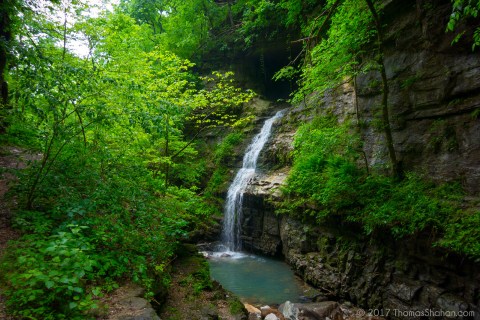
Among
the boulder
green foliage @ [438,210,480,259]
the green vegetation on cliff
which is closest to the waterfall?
the green vegetation on cliff

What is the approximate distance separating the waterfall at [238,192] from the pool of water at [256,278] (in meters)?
0.96

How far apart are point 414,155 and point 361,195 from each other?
1.86 meters

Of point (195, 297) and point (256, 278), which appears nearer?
point (195, 297)

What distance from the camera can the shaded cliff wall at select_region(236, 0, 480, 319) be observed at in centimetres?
635

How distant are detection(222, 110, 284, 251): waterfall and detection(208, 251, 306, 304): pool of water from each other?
96cm

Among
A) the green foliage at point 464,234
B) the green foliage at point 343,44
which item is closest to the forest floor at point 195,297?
the green foliage at point 464,234

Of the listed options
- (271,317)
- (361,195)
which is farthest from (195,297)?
(361,195)

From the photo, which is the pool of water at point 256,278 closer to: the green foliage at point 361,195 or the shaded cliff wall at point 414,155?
the shaded cliff wall at point 414,155

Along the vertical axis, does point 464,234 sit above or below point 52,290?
above

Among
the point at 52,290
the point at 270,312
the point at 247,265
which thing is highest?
the point at 52,290

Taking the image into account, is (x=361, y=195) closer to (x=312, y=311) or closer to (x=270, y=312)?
(x=312, y=311)

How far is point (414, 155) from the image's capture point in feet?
26.1

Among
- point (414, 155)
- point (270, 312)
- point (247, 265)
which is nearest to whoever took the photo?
point (270, 312)

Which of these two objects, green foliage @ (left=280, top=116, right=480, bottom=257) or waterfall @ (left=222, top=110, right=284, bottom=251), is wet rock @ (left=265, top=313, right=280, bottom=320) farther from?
waterfall @ (left=222, top=110, right=284, bottom=251)
